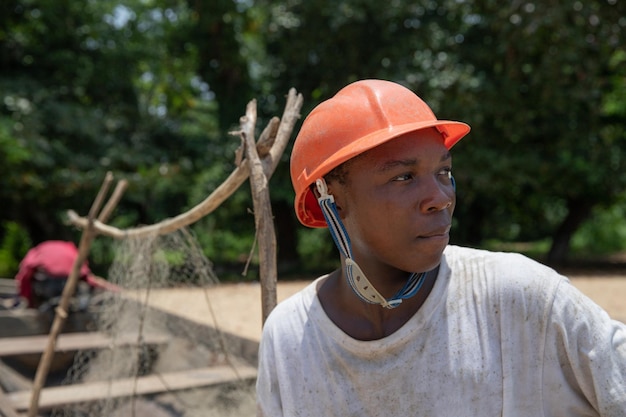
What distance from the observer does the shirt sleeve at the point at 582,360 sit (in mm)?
1192

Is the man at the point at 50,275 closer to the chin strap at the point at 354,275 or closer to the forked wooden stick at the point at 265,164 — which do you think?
the forked wooden stick at the point at 265,164

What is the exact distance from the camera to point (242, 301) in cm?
963

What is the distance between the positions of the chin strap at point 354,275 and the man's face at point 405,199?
0.05m

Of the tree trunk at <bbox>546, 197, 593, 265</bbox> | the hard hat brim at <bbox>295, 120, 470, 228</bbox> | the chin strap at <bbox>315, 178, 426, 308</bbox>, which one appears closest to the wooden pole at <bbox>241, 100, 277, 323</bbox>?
the hard hat brim at <bbox>295, 120, 470, 228</bbox>

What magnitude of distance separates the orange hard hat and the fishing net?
2017 mm

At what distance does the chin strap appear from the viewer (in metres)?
1.36

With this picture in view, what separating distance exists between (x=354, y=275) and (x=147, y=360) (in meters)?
3.31

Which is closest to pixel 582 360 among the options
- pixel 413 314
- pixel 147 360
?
pixel 413 314

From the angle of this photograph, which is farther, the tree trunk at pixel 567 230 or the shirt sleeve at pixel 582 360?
the tree trunk at pixel 567 230

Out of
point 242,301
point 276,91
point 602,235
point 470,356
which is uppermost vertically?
point 276,91

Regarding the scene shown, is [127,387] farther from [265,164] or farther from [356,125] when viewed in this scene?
[356,125]

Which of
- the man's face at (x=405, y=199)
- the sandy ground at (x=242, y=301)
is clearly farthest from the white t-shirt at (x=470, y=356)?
the sandy ground at (x=242, y=301)

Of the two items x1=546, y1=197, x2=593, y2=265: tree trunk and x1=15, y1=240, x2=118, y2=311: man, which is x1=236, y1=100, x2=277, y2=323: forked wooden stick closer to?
x1=15, y1=240, x2=118, y2=311: man

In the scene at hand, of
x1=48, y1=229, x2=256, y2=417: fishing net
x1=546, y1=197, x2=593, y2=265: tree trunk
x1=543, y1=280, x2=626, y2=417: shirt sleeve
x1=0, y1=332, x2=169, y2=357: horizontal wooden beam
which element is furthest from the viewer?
x1=546, y1=197, x2=593, y2=265: tree trunk
